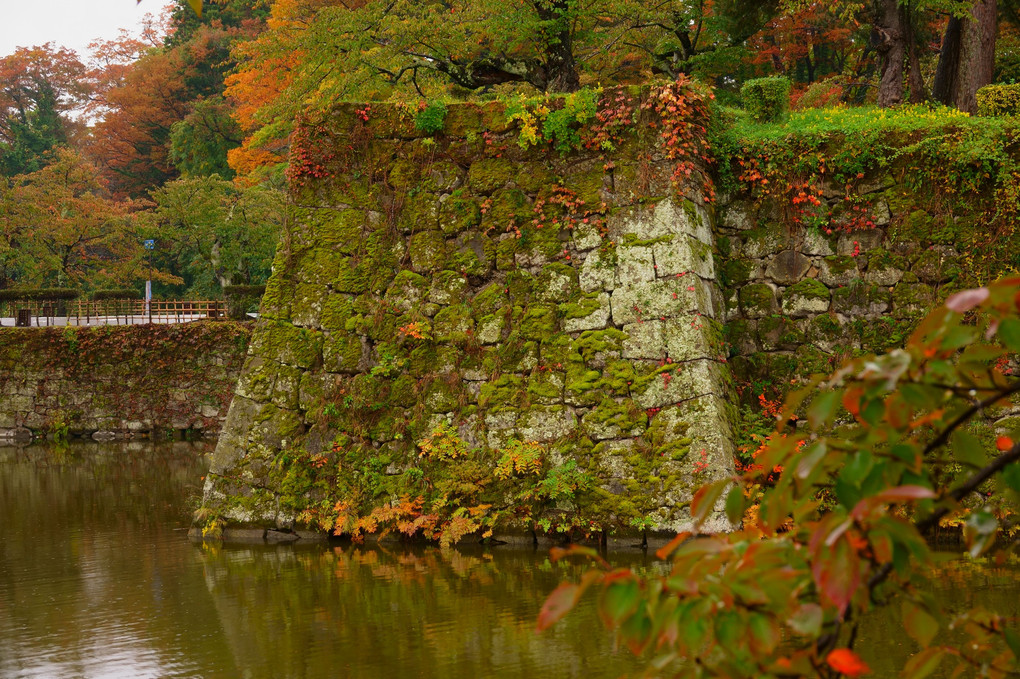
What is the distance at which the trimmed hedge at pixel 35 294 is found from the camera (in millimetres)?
31469

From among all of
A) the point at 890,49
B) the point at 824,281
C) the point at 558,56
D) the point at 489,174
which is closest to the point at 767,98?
the point at 824,281

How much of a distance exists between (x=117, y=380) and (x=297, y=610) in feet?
66.0

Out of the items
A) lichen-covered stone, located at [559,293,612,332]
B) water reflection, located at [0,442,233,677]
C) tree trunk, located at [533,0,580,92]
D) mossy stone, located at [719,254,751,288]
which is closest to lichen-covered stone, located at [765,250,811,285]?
mossy stone, located at [719,254,751,288]

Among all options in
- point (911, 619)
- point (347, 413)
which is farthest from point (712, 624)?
point (347, 413)

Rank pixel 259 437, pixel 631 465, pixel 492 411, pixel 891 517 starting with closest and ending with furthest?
pixel 891 517, pixel 631 465, pixel 492 411, pixel 259 437

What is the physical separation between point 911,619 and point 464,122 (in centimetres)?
917

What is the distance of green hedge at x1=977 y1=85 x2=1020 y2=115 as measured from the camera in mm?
9680

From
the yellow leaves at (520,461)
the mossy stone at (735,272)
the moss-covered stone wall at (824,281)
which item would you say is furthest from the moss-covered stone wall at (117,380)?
the moss-covered stone wall at (824,281)

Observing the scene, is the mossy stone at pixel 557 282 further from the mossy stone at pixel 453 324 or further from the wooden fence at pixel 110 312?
the wooden fence at pixel 110 312

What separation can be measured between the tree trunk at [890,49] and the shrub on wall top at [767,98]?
16.5 ft

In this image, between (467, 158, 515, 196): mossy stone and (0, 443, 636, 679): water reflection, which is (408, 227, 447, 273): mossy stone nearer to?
(467, 158, 515, 196): mossy stone

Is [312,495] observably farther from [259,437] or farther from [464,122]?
[464,122]

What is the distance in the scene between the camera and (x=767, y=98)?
1057 cm

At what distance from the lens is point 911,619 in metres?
1.44
